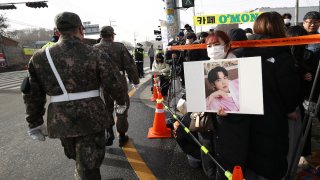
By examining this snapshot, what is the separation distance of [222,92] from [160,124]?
9.32 ft

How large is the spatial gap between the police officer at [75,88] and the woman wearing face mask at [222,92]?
0.94 m

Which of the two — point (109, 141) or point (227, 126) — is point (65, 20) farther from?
point (109, 141)

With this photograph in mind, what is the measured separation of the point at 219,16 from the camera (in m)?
21.7

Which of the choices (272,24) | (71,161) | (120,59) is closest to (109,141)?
(71,161)

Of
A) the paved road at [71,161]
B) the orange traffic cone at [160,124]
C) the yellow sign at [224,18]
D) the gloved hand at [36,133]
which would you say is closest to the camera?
the gloved hand at [36,133]

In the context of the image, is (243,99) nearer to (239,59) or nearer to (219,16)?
(239,59)

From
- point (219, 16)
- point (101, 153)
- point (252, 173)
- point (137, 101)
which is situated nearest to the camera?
point (252, 173)

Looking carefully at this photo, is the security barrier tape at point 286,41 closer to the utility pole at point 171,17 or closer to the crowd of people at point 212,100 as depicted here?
the crowd of people at point 212,100

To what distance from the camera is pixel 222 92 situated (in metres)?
2.43

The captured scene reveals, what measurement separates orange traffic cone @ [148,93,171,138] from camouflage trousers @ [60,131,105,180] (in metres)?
2.21

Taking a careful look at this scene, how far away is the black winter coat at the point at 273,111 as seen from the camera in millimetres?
2367

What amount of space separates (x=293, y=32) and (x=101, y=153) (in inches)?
107

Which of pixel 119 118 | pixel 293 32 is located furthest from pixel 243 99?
pixel 119 118

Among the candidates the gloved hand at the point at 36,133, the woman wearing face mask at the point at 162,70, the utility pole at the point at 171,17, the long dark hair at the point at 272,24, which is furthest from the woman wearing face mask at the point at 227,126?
the utility pole at the point at 171,17
